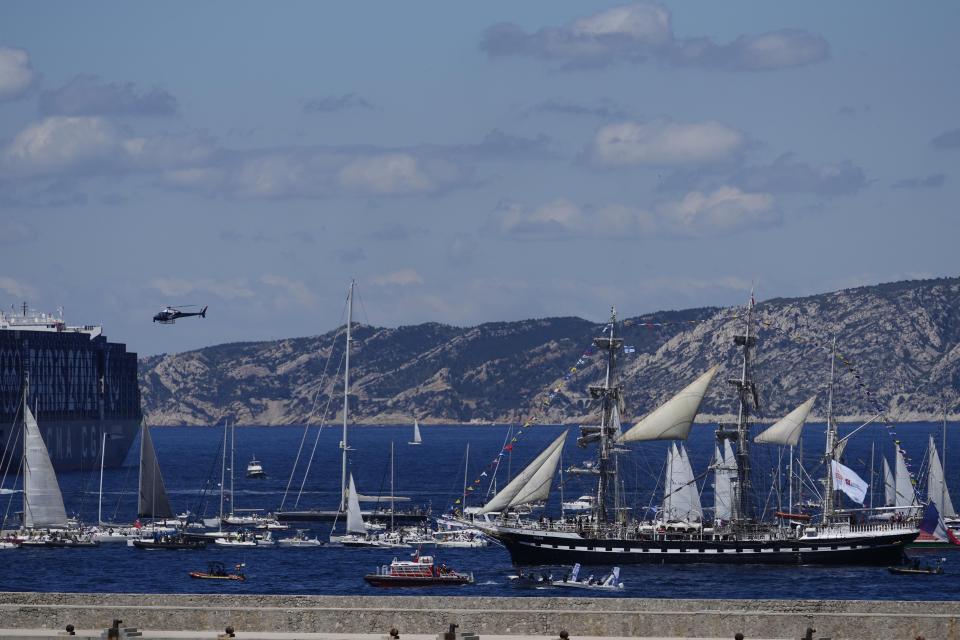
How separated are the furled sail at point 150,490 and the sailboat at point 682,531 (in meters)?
33.2

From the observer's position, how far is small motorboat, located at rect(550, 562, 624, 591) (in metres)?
95.3

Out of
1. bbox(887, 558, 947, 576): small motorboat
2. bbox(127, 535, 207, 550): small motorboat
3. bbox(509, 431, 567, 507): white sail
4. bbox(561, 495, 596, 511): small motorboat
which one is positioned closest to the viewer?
bbox(887, 558, 947, 576): small motorboat

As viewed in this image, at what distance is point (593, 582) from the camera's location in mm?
97438

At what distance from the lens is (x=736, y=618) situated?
1868 inches

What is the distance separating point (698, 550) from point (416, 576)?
21167 millimetres

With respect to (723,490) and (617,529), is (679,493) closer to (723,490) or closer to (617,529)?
(723,490)

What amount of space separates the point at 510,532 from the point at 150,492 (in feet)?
→ 128

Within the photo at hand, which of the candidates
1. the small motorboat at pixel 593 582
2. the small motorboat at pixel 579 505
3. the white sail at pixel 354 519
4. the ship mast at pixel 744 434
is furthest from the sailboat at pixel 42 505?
the small motorboat at pixel 579 505

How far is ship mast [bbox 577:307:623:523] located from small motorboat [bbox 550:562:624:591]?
13.3 meters

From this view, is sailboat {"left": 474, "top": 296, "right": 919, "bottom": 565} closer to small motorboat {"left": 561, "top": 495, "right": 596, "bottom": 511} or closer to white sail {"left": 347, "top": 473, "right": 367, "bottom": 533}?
white sail {"left": 347, "top": 473, "right": 367, "bottom": 533}

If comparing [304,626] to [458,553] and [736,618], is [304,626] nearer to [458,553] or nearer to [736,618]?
[736,618]

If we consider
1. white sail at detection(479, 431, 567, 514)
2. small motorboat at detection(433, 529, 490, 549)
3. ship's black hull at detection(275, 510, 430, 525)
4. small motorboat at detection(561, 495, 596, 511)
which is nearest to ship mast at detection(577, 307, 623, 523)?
white sail at detection(479, 431, 567, 514)

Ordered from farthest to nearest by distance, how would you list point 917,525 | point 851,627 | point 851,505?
point 851,505 < point 917,525 < point 851,627

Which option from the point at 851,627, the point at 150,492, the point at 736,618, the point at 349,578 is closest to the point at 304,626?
the point at 736,618
